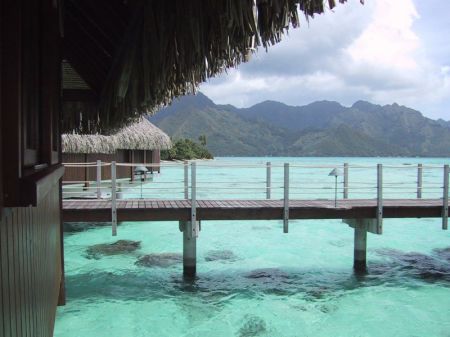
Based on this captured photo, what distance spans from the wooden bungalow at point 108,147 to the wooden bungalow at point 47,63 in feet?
29.0

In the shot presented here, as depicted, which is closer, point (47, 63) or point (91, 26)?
point (47, 63)

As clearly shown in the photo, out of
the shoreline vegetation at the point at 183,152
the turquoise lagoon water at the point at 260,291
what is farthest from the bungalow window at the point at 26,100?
the shoreline vegetation at the point at 183,152

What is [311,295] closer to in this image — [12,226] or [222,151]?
[12,226]

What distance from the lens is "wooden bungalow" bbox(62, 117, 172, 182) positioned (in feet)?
44.1

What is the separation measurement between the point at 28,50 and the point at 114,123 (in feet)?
11.6

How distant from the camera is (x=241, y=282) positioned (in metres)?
8.18

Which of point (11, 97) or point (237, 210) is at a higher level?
point (11, 97)

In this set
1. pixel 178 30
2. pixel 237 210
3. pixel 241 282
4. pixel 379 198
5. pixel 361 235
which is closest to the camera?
pixel 178 30

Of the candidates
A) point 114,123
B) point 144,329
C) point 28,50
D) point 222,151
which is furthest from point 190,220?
point 222,151

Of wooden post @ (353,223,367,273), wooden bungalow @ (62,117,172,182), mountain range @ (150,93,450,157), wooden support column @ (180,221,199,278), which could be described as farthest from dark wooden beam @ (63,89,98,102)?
mountain range @ (150,93,450,157)

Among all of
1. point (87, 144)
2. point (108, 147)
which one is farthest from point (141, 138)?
point (87, 144)

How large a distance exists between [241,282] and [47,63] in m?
6.27

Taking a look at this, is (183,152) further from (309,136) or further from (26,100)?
(309,136)

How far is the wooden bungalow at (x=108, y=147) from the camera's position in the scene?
1345 cm
